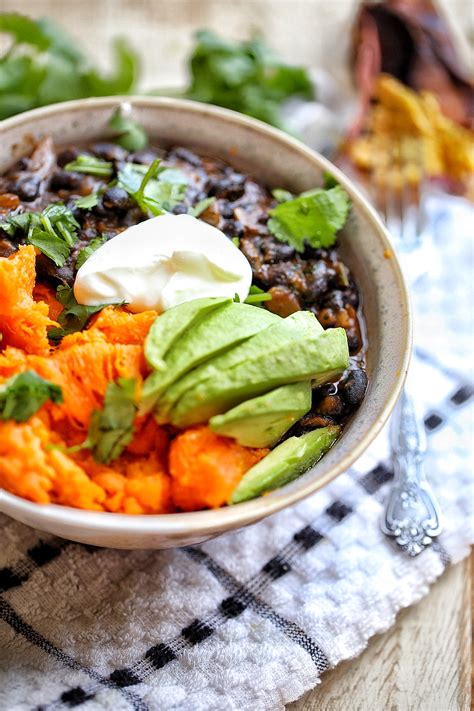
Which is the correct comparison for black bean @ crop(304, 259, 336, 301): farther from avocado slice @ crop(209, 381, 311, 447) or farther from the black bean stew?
avocado slice @ crop(209, 381, 311, 447)

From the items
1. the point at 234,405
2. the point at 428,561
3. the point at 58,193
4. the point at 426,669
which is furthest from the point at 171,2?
the point at 426,669

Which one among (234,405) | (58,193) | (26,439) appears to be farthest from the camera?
(58,193)

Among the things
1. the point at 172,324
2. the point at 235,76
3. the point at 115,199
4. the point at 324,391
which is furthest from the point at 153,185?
the point at 235,76

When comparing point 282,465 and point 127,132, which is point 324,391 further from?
point 127,132

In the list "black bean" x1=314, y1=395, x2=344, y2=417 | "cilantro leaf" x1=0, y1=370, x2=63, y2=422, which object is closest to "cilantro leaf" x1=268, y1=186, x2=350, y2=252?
"black bean" x1=314, y1=395, x2=344, y2=417

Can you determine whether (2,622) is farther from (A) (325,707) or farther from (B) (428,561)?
(B) (428,561)

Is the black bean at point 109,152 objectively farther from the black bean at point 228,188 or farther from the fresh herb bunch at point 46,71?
the fresh herb bunch at point 46,71

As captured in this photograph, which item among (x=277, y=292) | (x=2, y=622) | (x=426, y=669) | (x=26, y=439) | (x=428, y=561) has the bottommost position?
(x=2, y=622)
